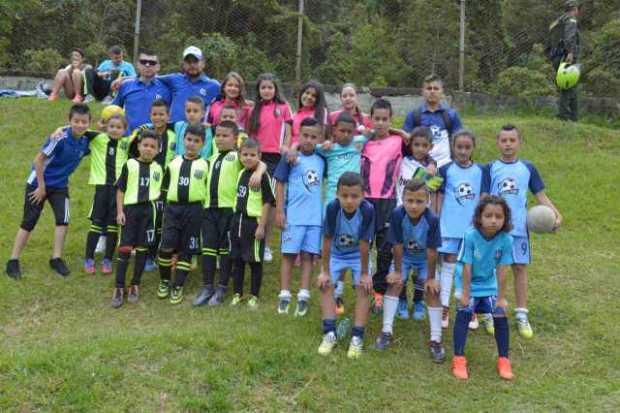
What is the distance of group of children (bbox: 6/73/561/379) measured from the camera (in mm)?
5125

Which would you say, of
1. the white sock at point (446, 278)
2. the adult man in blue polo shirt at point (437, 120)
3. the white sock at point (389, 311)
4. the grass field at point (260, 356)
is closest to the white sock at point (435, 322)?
the grass field at point (260, 356)

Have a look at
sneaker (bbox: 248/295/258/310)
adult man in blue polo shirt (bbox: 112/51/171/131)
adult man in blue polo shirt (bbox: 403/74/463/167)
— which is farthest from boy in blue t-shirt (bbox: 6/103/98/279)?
adult man in blue polo shirt (bbox: 403/74/463/167)

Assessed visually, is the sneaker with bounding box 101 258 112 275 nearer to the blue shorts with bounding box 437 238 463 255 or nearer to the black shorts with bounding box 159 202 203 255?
the black shorts with bounding box 159 202 203 255

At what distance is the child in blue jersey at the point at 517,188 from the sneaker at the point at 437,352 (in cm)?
97

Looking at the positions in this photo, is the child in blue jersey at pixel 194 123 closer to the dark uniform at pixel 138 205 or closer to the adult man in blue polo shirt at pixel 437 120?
the dark uniform at pixel 138 205

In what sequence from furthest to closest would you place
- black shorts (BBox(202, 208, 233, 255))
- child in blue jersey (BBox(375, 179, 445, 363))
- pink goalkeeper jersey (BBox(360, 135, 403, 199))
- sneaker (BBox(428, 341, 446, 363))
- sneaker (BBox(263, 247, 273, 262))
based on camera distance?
sneaker (BBox(263, 247, 273, 262))
black shorts (BBox(202, 208, 233, 255))
pink goalkeeper jersey (BBox(360, 135, 403, 199))
sneaker (BBox(428, 341, 446, 363))
child in blue jersey (BBox(375, 179, 445, 363))

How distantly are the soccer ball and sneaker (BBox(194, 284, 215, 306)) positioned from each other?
9.66ft

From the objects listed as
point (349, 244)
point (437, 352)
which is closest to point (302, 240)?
point (349, 244)

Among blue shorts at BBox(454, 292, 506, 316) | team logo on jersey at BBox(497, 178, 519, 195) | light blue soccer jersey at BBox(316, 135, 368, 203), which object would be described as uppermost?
light blue soccer jersey at BBox(316, 135, 368, 203)

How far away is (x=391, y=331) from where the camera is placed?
5375mm

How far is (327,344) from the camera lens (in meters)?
5.16

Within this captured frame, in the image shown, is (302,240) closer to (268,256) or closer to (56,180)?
(268,256)

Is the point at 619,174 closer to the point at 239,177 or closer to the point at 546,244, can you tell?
the point at 546,244

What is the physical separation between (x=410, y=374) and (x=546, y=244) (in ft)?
14.2
